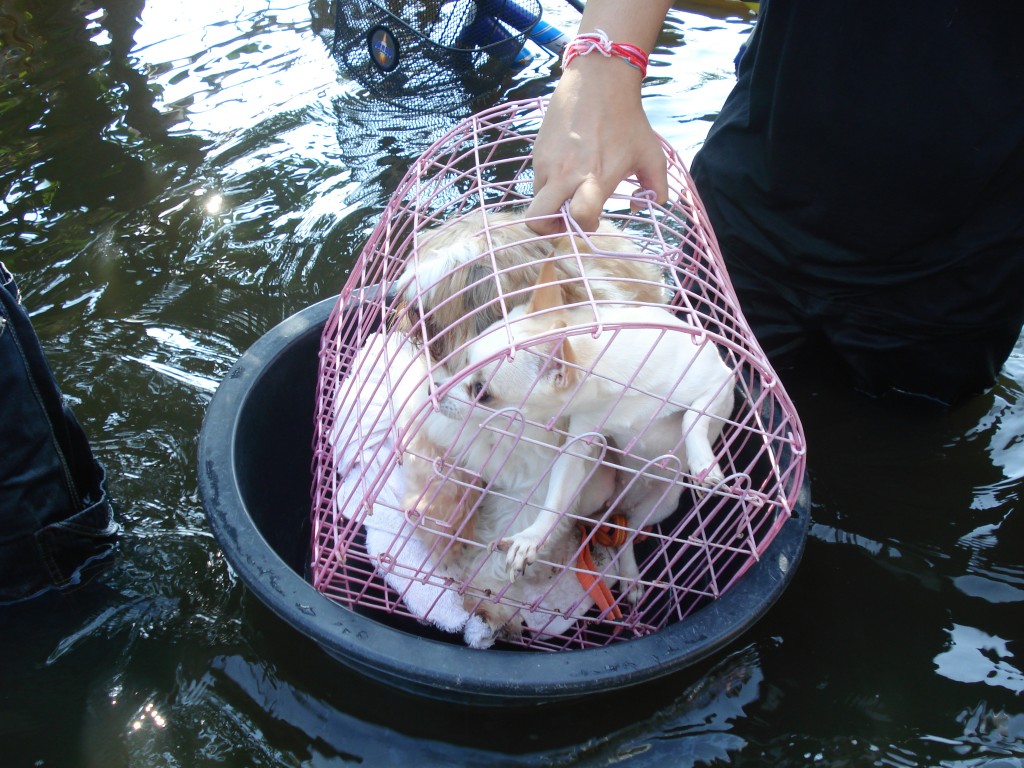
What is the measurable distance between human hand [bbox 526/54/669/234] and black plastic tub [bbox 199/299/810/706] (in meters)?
0.78

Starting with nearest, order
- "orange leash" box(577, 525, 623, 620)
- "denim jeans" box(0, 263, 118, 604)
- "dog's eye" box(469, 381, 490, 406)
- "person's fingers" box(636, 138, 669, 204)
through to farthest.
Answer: "dog's eye" box(469, 381, 490, 406), "person's fingers" box(636, 138, 669, 204), "orange leash" box(577, 525, 623, 620), "denim jeans" box(0, 263, 118, 604)

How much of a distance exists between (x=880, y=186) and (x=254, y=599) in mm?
1872

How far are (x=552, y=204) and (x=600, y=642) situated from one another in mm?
1123

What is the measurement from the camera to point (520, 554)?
4.91 ft

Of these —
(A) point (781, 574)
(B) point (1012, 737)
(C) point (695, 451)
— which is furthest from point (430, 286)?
(B) point (1012, 737)

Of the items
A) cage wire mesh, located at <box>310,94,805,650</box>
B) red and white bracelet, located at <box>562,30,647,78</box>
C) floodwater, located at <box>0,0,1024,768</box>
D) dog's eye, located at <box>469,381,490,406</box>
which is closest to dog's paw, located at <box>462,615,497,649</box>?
cage wire mesh, located at <box>310,94,805,650</box>

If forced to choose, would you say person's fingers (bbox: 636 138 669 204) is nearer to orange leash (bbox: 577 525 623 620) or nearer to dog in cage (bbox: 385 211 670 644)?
dog in cage (bbox: 385 211 670 644)

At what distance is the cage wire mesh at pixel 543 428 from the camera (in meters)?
1.45

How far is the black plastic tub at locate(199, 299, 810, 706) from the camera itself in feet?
4.64

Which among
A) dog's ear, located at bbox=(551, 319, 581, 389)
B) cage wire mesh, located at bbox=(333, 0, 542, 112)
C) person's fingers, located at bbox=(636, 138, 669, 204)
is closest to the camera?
dog's ear, located at bbox=(551, 319, 581, 389)

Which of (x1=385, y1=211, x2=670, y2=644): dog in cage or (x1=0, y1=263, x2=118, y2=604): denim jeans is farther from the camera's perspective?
(x1=0, y1=263, x2=118, y2=604): denim jeans

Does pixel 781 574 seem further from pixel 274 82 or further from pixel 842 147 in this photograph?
pixel 274 82

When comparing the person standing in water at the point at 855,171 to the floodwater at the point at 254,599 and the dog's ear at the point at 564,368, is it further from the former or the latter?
the floodwater at the point at 254,599

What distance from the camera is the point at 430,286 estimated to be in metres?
1.60
